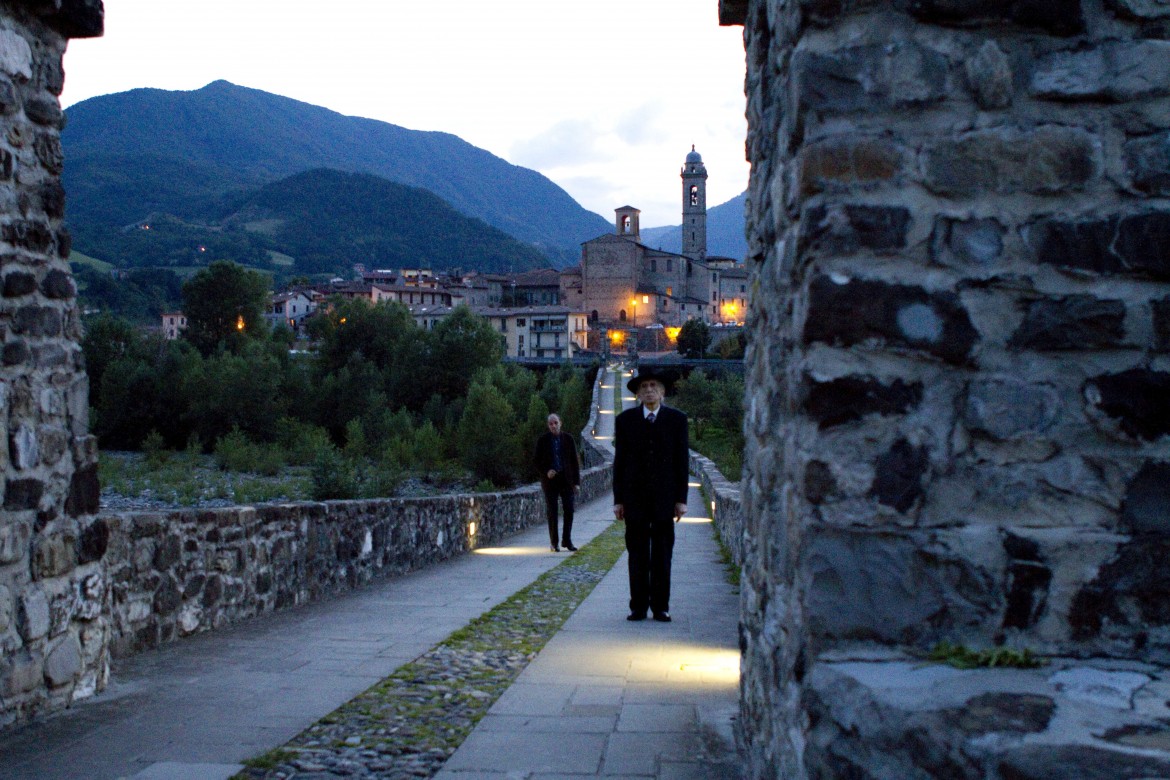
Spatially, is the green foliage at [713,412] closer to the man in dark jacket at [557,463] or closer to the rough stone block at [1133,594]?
the man in dark jacket at [557,463]

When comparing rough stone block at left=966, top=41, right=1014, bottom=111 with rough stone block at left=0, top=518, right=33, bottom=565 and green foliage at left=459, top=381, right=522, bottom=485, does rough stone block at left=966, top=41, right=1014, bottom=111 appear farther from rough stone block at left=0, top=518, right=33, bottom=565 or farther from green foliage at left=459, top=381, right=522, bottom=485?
green foliage at left=459, top=381, right=522, bottom=485

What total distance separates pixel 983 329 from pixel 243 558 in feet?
18.3

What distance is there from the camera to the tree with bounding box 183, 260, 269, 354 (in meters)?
72.3

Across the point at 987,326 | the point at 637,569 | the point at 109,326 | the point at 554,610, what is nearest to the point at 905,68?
the point at 987,326

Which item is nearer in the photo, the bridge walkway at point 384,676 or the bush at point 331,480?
the bridge walkway at point 384,676

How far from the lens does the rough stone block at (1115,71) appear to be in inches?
97.0

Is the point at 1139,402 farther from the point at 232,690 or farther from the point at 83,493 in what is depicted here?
the point at 83,493

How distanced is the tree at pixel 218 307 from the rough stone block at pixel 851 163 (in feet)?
240

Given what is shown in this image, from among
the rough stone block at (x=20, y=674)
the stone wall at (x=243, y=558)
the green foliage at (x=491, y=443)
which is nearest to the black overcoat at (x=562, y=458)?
the stone wall at (x=243, y=558)

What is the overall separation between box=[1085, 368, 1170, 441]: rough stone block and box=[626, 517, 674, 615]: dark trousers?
4.49 m

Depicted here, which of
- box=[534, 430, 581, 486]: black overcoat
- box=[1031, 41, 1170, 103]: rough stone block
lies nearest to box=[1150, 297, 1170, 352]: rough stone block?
box=[1031, 41, 1170, 103]: rough stone block

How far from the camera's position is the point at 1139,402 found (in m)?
2.43

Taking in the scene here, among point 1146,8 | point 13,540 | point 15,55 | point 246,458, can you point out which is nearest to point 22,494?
point 13,540

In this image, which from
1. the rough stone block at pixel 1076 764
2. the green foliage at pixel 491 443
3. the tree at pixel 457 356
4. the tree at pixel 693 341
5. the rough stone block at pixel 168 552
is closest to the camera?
the rough stone block at pixel 1076 764
